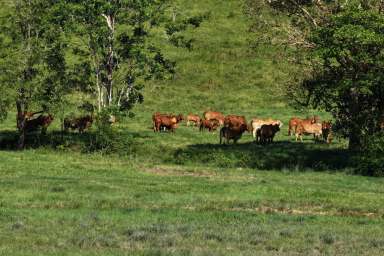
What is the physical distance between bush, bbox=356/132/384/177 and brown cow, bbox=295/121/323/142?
11092mm

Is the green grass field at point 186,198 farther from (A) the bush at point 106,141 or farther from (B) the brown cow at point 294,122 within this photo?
(B) the brown cow at point 294,122

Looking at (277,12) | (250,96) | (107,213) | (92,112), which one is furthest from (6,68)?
(250,96)

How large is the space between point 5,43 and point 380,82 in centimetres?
1854

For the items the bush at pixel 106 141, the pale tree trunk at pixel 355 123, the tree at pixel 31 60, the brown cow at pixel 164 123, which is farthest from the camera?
the brown cow at pixel 164 123

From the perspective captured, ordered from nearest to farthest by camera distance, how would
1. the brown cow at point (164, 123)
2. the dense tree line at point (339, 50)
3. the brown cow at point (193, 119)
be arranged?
the dense tree line at point (339, 50) < the brown cow at point (164, 123) < the brown cow at point (193, 119)

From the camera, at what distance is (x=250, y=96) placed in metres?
62.1

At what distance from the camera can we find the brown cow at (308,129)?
42531 mm

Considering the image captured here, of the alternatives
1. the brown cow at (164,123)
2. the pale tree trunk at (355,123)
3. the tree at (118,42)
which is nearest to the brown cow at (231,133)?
the tree at (118,42)

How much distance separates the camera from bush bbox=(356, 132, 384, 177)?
30.7m

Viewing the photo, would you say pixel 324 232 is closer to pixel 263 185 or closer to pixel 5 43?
pixel 263 185

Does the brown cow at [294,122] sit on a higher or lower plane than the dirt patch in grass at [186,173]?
higher

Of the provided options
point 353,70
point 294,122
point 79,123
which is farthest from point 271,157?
point 79,123

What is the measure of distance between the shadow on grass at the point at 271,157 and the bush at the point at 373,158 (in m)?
1.29

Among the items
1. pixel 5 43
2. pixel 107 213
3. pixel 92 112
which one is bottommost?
pixel 107 213
